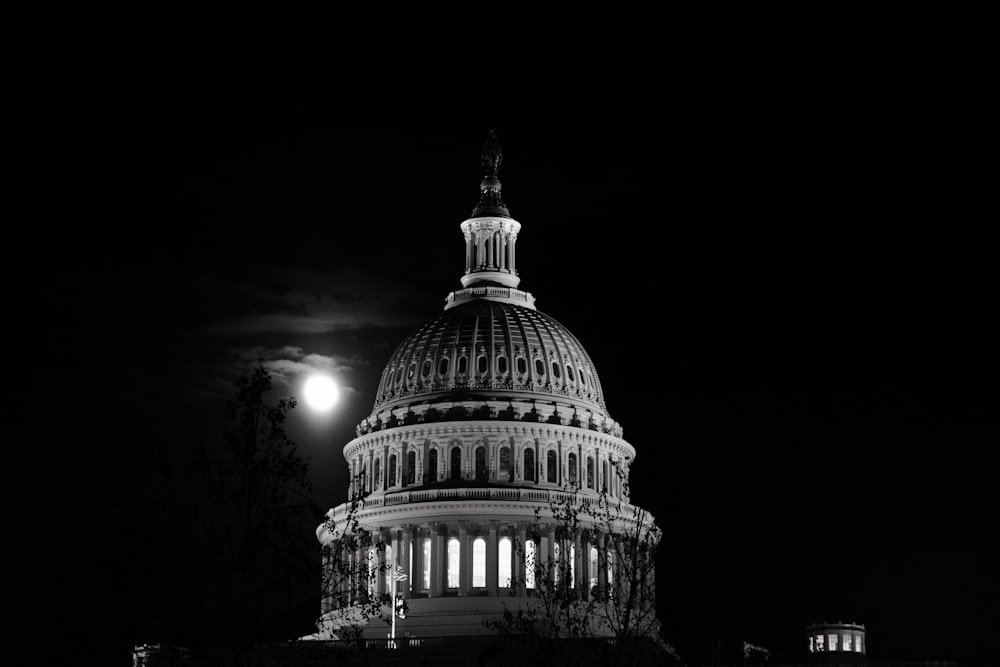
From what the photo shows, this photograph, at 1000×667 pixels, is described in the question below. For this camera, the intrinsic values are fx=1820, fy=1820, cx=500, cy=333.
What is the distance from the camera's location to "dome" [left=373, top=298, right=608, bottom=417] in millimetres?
139750

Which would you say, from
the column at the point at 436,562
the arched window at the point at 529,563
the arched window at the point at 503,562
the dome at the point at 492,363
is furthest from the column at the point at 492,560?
the dome at the point at 492,363

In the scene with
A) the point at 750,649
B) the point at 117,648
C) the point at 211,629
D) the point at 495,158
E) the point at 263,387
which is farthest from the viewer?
the point at 495,158

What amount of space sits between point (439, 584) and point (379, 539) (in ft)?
21.5

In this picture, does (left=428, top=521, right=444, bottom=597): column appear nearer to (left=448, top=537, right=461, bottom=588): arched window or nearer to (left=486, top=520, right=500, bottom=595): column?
(left=448, top=537, right=461, bottom=588): arched window

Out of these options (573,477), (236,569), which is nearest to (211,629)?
(236,569)

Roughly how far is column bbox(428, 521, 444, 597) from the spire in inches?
1172

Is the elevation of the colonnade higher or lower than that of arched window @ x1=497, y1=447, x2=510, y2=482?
lower

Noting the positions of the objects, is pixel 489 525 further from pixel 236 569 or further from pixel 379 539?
pixel 236 569

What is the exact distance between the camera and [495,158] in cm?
15525

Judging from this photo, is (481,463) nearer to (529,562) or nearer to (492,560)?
(492,560)

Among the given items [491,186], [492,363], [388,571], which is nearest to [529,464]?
[492,363]

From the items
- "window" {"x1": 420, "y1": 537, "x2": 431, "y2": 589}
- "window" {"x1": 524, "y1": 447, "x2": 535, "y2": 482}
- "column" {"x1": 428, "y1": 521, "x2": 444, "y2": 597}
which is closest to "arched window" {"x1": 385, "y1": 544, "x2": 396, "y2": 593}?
"window" {"x1": 420, "y1": 537, "x2": 431, "y2": 589}

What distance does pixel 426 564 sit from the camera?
432ft

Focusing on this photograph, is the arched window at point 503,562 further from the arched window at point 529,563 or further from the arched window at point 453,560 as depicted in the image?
the arched window at point 453,560
